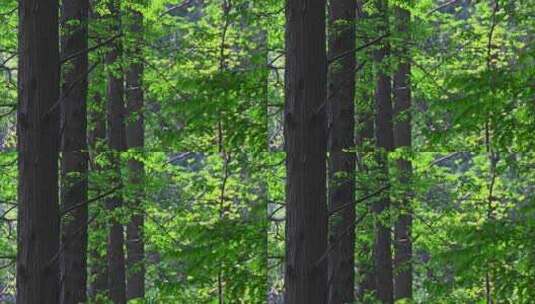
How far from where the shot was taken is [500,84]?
684 cm

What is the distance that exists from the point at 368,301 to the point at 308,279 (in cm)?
474

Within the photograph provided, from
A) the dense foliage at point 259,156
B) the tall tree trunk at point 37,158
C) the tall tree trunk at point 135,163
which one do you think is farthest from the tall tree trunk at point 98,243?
the tall tree trunk at point 37,158

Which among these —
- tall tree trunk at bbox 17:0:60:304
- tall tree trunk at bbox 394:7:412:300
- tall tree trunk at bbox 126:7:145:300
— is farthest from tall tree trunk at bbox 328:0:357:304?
tall tree trunk at bbox 126:7:145:300

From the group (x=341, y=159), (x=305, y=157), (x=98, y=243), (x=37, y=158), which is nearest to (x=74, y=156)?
(x=341, y=159)

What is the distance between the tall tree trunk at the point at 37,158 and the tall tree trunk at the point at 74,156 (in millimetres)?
2467

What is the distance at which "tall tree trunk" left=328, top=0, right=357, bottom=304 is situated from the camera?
29.4 ft

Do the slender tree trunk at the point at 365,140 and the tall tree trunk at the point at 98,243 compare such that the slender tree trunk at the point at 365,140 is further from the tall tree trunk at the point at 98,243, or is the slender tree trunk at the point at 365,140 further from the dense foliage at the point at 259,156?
the tall tree trunk at the point at 98,243

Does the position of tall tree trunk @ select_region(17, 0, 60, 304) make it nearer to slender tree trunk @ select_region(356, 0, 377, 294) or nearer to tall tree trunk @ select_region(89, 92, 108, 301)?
slender tree trunk @ select_region(356, 0, 377, 294)

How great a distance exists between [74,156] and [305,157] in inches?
142

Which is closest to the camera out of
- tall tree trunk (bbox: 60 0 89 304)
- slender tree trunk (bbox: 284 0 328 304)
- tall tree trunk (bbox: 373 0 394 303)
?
slender tree trunk (bbox: 284 0 328 304)

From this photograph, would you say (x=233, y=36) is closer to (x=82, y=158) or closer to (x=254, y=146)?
(x=254, y=146)

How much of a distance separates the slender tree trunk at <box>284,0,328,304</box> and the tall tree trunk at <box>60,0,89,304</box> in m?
3.20

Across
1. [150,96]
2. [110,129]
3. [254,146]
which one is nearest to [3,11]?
[110,129]

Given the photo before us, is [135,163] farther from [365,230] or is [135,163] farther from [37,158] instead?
[37,158]
